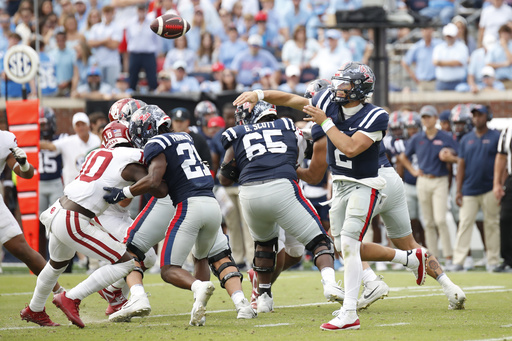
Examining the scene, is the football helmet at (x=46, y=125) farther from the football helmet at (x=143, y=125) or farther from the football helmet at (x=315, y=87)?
the football helmet at (x=143, y=125)

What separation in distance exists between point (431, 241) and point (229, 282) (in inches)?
230

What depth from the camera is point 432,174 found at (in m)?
11.7

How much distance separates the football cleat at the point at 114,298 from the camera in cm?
696

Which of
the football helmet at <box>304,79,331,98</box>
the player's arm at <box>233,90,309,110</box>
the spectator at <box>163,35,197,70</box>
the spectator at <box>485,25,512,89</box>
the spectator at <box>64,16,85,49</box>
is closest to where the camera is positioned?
the player's arm at <box>233,90,309,110</box>

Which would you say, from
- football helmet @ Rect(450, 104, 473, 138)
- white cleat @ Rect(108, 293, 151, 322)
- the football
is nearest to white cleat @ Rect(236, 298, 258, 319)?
white cleat @ Rect(108, 293, 151, 322)

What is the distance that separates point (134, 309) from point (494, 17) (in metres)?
11.4

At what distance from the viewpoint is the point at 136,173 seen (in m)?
6.26

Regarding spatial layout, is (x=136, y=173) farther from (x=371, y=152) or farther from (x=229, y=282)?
(x=371, y=152)

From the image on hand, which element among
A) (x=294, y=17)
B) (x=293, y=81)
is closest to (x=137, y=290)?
(x=293, y=81)

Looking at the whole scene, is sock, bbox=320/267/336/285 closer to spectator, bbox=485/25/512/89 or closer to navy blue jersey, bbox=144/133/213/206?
navy blue jersey, bbox=144/133/213/206

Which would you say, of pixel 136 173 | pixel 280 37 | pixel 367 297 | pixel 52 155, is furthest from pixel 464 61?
pixel 136 173

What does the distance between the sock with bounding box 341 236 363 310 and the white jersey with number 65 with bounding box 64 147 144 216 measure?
168 centimetres

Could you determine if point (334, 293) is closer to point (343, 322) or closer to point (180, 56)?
point (343, 322)

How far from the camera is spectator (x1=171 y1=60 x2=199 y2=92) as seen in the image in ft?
49.2
